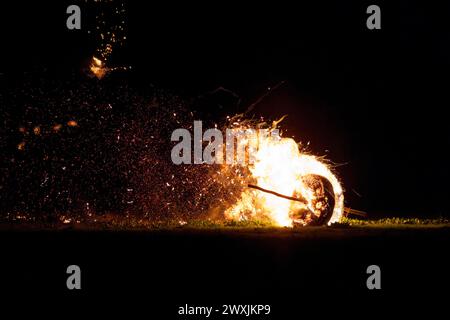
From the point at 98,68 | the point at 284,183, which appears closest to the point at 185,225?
the point at 284,183

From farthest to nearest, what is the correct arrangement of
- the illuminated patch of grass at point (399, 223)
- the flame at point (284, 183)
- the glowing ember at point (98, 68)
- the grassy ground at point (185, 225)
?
1. the glowing ember at point (98, 68)
2. the flame at point (284, 183)
3. the illuminated patch of grass at point (399, 223)
4. the grassy ground at point (185, 225)

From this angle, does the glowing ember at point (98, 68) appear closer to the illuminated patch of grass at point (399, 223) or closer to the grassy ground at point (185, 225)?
the grassy ground at point (185, 225)

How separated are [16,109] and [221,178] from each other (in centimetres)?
397

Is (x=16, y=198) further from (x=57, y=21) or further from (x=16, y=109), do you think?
(x=57, y=21)

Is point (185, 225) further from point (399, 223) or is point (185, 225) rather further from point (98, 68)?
point (98, 68)

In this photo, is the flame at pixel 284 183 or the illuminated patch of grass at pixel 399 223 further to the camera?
the flame at pixel 284 183

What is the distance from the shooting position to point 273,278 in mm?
6348

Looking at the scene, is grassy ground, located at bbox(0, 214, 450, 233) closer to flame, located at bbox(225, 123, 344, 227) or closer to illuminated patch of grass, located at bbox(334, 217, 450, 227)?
illuminated patch of grass, located at bbox(334, 217, 450, 227)

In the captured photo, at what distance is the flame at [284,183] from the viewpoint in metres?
9.27

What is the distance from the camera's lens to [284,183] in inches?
374

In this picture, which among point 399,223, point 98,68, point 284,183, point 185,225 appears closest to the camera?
point 185,225

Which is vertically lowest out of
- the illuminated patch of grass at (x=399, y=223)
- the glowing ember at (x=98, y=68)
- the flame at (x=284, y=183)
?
the illuminated patch of grass at (x=399, y=223)

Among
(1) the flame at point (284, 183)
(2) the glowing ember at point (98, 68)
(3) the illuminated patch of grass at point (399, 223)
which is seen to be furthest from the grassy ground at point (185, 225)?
(2) the glowing ember at point (98, 68)
